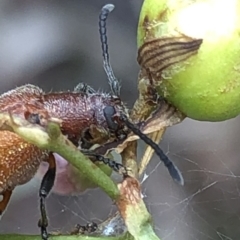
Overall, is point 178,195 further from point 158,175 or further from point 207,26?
point 207,26

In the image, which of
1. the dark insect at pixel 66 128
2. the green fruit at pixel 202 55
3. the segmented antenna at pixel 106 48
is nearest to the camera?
the green fruit at pixel 202 55

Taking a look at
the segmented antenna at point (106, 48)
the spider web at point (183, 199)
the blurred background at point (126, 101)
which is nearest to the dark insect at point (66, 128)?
the segmented antenna at point (106, 48)

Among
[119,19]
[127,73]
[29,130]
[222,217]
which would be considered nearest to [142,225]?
[29,130]

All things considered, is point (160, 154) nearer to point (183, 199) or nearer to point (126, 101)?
point (126, 101)

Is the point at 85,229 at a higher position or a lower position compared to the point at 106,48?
lower

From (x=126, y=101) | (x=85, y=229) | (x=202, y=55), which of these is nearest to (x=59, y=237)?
(x=85, y=229)

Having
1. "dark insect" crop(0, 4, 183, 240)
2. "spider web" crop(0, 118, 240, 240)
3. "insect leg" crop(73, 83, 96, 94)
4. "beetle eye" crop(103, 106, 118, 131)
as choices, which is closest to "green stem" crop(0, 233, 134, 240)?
"dark insect" crop(0, 4, 183, 240)

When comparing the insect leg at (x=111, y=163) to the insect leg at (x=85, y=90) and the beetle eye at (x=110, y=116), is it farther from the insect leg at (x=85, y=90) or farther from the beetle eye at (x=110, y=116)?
the insect leg at (x=85, y=90)
